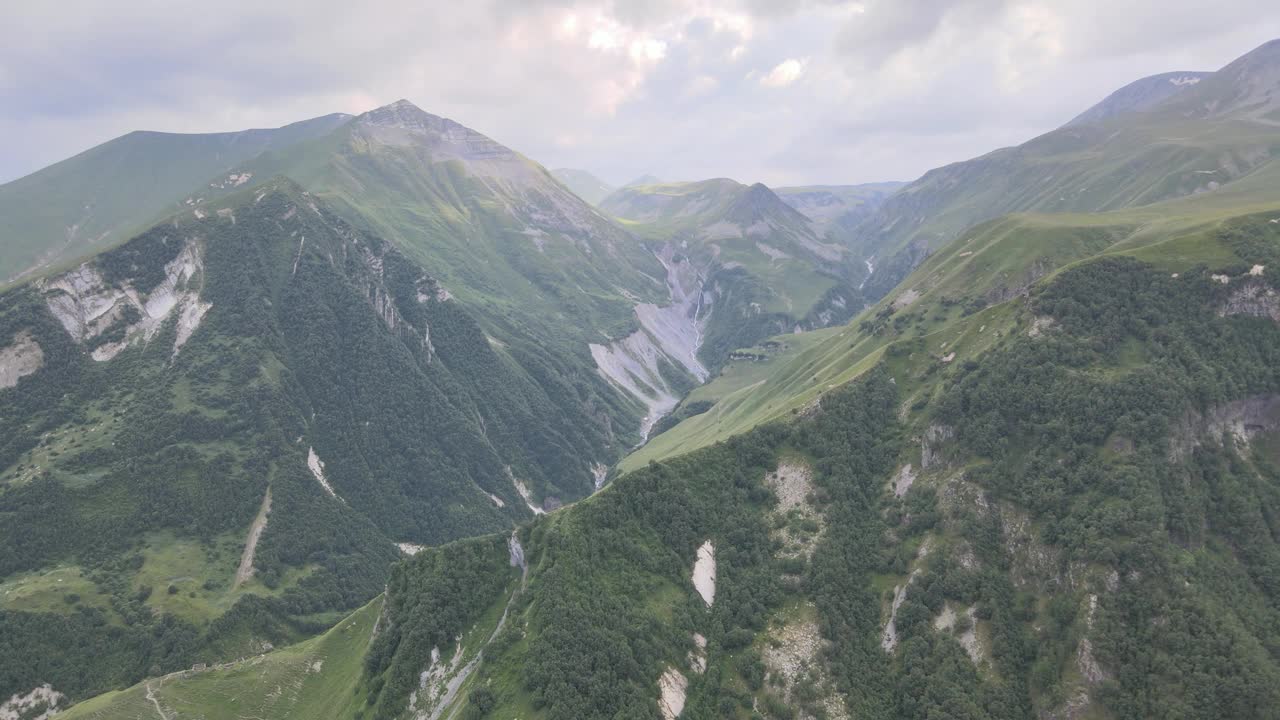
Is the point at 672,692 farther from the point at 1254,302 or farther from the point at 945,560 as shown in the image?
the point at 1254,302

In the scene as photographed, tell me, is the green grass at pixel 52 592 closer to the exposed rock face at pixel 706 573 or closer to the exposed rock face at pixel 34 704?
the exposed rock face at pixel 34 704

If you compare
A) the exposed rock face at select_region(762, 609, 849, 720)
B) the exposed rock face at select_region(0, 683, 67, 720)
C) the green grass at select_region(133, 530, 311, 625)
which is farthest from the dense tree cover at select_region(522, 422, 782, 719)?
the exposed rock face at select_region(0, 683, 67, 720)

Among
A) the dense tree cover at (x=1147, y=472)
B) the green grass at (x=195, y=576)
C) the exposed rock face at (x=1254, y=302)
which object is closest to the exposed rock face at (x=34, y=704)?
the green grass at (x=195, y=576)

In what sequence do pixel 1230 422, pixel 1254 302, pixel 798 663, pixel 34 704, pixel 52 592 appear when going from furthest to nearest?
pixel 52 592 → pixel 34 704 → pixel 1254 302 → pixel 1230 422 → pixel 798 663

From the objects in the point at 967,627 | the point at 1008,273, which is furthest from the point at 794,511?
the point at 1008,273

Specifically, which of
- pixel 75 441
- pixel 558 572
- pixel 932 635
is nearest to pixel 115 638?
pixel 75 441
